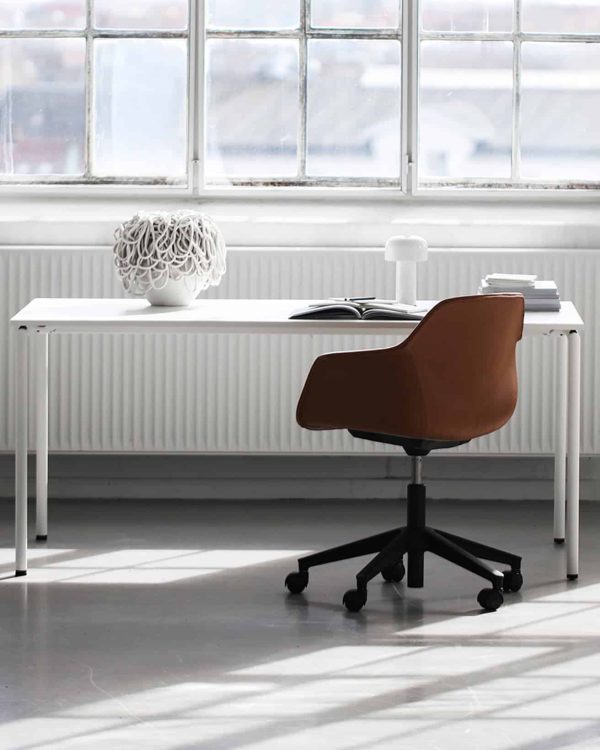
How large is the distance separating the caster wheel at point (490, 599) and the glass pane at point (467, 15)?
2350 mm

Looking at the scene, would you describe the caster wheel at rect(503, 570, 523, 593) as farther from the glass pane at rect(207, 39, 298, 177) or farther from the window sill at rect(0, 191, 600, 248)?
the glass pane at rect(207, 39, 298, 177)

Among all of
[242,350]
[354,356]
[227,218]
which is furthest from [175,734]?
[227,218]

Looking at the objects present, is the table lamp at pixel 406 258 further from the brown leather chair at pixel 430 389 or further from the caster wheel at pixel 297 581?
the caster wheel at pixel 297 581

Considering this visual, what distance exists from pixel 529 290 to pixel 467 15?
1502 millimetres

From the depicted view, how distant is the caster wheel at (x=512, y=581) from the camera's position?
3.72m

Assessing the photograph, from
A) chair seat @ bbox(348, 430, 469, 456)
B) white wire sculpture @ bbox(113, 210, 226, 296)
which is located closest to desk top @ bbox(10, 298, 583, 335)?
white wire sculpture @ bbox(113, 210, 226, 296)

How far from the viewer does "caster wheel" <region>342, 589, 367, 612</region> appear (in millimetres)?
3512

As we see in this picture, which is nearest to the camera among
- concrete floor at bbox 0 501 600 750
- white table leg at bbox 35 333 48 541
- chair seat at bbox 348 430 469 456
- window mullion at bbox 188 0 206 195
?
concrete floor at bbox 0 501 600 750

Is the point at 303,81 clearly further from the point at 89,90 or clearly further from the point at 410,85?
the point at 89,90

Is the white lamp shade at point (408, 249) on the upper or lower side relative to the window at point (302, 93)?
lower

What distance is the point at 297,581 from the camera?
3.68m

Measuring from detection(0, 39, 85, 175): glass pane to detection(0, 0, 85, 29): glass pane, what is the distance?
6 cm

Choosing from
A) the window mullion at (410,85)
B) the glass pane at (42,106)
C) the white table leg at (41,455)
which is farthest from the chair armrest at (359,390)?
the glass pane at (42,106)

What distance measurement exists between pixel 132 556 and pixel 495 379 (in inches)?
49.6
